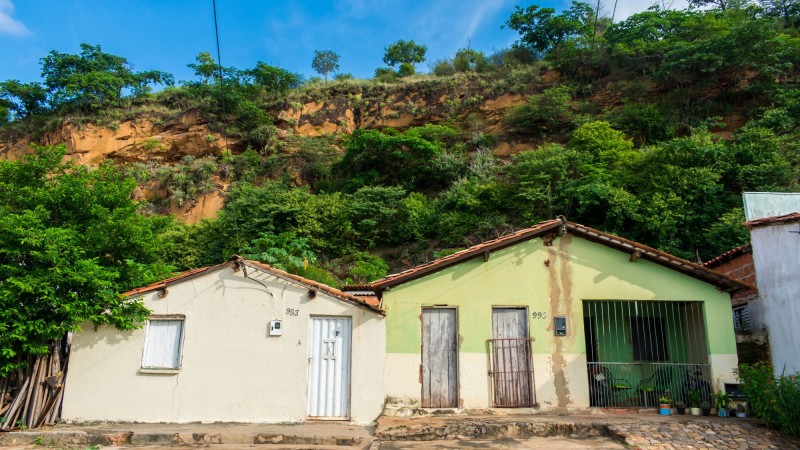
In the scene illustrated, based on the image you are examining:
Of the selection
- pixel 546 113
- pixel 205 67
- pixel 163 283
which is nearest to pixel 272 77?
pixel 205 67

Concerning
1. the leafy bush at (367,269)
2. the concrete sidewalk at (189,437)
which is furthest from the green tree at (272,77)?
the concrete sidewalk at (189,437)

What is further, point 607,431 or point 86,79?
point 86,79

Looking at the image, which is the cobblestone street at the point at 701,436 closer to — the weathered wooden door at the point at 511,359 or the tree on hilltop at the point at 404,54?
the weathered wooden door at the point at 511,359

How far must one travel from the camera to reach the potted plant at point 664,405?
1068 cm

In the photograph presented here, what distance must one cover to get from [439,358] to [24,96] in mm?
38357

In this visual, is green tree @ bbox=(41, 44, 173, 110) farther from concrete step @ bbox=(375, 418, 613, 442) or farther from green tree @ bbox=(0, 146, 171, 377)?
concrete step @ bbox=(375, 418, 613, 442)

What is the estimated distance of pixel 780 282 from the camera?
1092 centimetres

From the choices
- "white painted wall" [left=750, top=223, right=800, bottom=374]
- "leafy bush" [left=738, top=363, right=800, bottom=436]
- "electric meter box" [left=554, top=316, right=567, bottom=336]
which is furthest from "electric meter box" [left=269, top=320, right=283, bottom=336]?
"white painted wall" [left=750, top=223, right=800, bottom=374]

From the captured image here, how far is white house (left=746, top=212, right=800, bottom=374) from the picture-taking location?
10461 mm

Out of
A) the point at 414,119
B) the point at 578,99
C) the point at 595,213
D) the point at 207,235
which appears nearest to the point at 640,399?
the point at 595,213

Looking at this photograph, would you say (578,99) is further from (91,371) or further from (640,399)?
(91,371)

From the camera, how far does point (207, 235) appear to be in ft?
83.5

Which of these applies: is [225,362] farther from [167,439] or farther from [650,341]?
[650,341]

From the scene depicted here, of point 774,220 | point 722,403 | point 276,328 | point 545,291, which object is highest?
point 774,220
